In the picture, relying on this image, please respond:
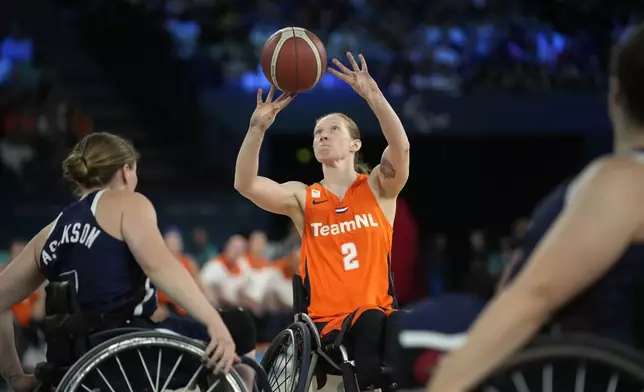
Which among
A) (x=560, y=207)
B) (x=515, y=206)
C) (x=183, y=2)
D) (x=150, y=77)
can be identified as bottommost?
(x=515, y=206)

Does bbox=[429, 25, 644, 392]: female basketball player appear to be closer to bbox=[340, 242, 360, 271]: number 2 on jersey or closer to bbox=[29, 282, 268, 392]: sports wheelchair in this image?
bbox=[29, 282, 268, 392]: sports wheelchair

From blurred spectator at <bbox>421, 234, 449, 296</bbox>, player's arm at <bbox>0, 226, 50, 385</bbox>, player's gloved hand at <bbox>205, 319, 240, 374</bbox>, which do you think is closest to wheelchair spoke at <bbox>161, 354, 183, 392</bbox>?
player's gloved hand at <bbox>205, 319, 240, 374</bbox>

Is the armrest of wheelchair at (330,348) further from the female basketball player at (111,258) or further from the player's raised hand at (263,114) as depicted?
the player's raised hand at (263,114)

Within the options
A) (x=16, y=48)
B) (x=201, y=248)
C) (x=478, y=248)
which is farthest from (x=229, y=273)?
(x=16, y=48)

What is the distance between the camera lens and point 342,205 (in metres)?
4.55

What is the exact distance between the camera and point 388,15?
46.2 feet

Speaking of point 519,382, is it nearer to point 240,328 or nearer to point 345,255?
point 240,328

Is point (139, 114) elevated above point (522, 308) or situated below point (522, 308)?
above

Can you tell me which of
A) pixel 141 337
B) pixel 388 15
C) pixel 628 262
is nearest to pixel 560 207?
pixel 628 262

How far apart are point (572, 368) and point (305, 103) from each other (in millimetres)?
10789

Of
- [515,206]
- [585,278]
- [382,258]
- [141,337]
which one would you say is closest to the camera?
[585,278]

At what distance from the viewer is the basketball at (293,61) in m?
4.65

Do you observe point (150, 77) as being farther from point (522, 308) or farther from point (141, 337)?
point (522, 308)

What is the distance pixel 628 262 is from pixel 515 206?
13.4 meters
